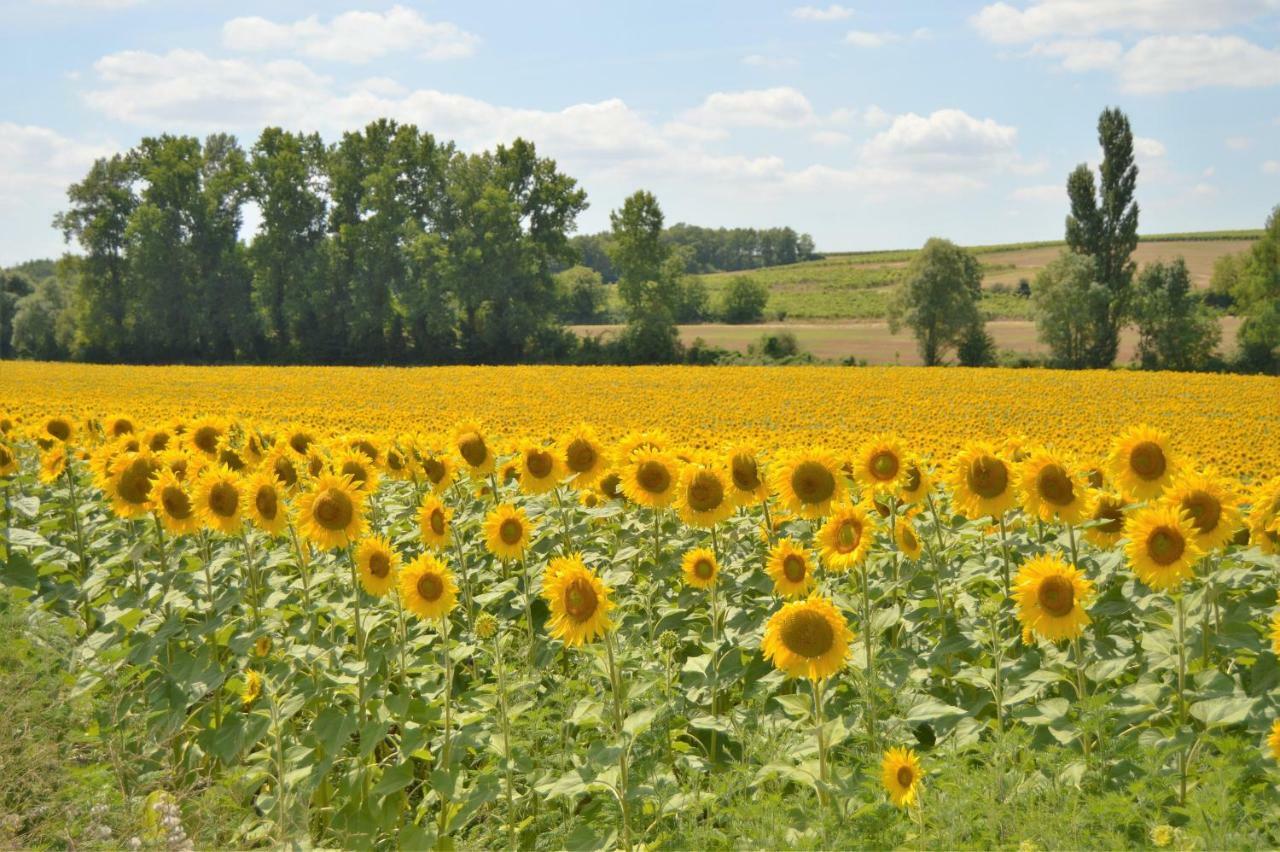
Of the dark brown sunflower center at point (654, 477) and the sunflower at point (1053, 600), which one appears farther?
the dark brown sunflower center at point (654, 477)

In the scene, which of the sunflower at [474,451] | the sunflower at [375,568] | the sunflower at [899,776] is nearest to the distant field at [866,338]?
the sunflower at [474,451]

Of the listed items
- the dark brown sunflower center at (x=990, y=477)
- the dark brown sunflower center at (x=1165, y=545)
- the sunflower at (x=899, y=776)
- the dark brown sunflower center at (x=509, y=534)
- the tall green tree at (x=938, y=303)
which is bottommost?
the sunflower at (x=899, y=776)

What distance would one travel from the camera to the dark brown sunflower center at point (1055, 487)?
484cm

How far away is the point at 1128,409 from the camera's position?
24406 millimetres

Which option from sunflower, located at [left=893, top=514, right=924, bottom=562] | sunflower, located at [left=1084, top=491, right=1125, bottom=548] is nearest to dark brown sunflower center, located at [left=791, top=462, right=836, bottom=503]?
sunflower, located at [left=893, top=514, right=924, bottom=562]

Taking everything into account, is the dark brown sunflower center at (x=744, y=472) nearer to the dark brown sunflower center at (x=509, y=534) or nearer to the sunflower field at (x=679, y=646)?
the sunflower field at (x=679, y=646)

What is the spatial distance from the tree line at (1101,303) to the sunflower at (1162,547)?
49415mm

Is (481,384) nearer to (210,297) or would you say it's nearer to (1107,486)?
(1107,486)

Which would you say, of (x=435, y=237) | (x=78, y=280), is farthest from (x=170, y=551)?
(x=78, y=280)

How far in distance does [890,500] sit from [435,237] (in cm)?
5029

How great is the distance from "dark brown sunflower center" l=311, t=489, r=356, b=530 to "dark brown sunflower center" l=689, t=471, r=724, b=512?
1732 millimetres

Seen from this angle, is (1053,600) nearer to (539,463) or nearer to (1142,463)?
(1142,463)

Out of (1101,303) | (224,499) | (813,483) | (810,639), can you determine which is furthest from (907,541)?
(1101,303)

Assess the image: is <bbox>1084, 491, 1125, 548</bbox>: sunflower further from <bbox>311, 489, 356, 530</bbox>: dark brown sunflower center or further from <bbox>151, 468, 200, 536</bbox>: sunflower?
<bbox>151, 468, 200, 536</bbox>: sunflower
